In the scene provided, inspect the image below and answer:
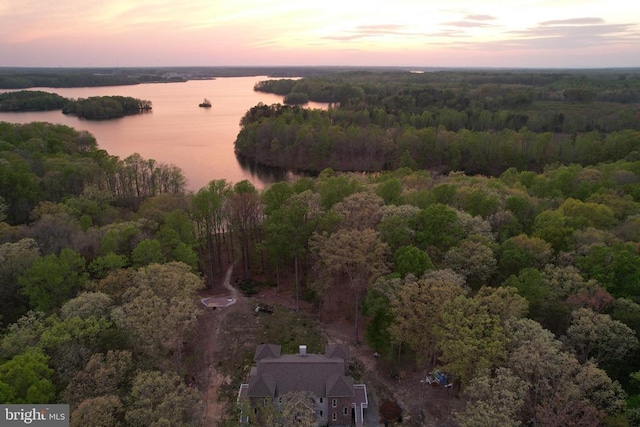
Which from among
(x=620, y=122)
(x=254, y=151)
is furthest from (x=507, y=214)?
(x=620, y=122)

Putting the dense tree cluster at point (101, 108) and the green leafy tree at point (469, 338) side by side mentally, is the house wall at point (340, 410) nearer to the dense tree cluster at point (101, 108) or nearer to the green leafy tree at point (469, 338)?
the green leafy tree at point (469, 338)

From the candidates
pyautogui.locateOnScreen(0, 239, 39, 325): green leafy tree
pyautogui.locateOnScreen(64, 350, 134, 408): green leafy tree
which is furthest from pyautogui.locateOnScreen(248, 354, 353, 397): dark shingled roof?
pyautogui.locateOnScreen(0, 239, 39, 325): green leafy tree

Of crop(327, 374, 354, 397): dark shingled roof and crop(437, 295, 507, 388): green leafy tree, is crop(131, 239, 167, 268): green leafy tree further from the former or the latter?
crop(437, 295, 507, 388): green leafy tree

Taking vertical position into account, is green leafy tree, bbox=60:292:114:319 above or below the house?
above

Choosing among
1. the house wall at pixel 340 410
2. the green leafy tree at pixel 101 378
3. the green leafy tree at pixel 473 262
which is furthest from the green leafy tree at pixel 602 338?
the green leafy tree at pixel 101 378

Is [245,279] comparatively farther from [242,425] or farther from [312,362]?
[242,425]

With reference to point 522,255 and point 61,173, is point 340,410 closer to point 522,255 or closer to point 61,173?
point 522,255
